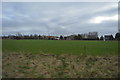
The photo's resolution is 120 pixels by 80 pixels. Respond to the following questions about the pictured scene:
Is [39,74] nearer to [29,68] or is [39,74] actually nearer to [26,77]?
[26,77]

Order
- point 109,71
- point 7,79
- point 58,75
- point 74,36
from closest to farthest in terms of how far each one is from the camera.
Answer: point 7,79, point 58,75, point 109,71, point 74,36

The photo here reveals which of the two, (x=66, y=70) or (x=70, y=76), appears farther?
(x=66, y=70)

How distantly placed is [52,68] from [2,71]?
2287 millimetres

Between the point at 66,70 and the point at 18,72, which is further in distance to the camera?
the point at 66,70

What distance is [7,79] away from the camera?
3803 mm

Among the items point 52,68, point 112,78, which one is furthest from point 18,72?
point 112,78

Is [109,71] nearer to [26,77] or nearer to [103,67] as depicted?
[103,67]

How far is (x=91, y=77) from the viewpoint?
3.96 meters

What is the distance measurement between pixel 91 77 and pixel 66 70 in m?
1.18

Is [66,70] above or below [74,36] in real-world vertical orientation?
below

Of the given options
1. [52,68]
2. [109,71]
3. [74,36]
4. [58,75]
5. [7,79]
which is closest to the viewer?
[7,79]

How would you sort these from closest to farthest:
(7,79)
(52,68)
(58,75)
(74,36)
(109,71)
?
(7,79) → (58,75) → (109,71) → (52,68) → (74,36)

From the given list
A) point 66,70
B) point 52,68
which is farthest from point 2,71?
point 66,70

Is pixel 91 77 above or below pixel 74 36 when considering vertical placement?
below
